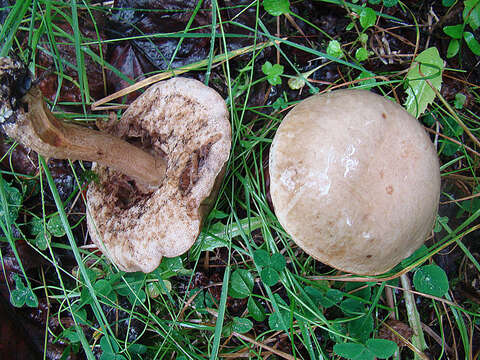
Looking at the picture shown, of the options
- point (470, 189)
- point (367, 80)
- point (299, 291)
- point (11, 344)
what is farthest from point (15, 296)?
point (470, 189)

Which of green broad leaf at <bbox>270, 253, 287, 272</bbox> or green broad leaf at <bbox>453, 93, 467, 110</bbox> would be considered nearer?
green broad leaf at <bbox>270, 253, 287, 272</bbox>

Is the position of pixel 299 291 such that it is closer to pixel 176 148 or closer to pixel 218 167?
pixel 218 167

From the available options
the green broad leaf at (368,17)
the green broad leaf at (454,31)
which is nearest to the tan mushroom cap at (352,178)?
the green broad leaf at (368,17)

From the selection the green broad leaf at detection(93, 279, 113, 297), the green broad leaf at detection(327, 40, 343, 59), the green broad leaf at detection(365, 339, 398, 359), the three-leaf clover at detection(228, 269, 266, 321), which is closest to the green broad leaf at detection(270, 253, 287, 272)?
the three-leaf clover at detection(228, 269, 266, 321)

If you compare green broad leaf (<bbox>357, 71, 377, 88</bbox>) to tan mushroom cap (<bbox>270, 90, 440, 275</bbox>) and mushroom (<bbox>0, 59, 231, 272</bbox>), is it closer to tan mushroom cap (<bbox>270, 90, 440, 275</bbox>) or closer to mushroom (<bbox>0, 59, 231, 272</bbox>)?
tan mushroom cap (<bbox>270, 90, 440, 275</bbox>)

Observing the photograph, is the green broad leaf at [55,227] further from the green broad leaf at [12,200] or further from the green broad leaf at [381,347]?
the green broad leaf at [381,347]

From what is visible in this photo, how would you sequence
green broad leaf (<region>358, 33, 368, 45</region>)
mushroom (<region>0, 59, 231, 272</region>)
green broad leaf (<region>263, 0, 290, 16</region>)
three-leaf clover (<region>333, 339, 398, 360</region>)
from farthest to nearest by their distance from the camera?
green broad leaf (<region>358, 33, 368, 45</region>) → green broad leaf (<region>263, 0, 290, 16</region>) → three-leaf clover (<region>333, 339, 398, 360</region>) → mushroom (<region>0, 59, 231, 272</region>)

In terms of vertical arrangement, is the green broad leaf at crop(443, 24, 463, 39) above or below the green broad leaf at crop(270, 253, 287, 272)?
above
